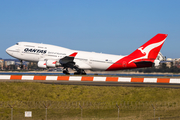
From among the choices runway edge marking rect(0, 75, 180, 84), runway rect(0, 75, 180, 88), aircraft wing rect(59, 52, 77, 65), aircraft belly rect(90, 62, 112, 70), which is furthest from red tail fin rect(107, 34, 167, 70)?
runway edge marking rect(0, 75, 180, 84)

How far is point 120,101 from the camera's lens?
26734 mm

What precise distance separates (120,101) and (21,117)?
10725mm

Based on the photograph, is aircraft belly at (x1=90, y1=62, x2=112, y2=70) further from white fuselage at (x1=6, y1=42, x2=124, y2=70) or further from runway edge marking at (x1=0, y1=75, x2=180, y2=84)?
runway edge marking at (x1=0, y1=75, x2=180, y2=84)

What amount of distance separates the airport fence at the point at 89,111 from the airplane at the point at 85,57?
91.8 feet

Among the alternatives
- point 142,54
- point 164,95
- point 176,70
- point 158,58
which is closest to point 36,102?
point 164,95

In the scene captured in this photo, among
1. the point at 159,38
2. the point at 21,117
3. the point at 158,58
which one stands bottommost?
the point at 21,117

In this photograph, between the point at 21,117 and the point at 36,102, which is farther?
the point at 36,102

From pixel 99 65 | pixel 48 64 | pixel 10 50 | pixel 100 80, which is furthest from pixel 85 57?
pixel 10 50

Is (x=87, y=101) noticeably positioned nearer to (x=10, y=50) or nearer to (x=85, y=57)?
(x=85, y=57)

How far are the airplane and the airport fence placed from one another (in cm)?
2799

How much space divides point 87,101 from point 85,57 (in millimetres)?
29279

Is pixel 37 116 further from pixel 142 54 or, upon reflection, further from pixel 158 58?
pixel 158 58

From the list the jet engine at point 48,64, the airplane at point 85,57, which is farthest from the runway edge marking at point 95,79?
the jet engine at point 48,64

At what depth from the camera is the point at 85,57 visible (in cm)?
5569
